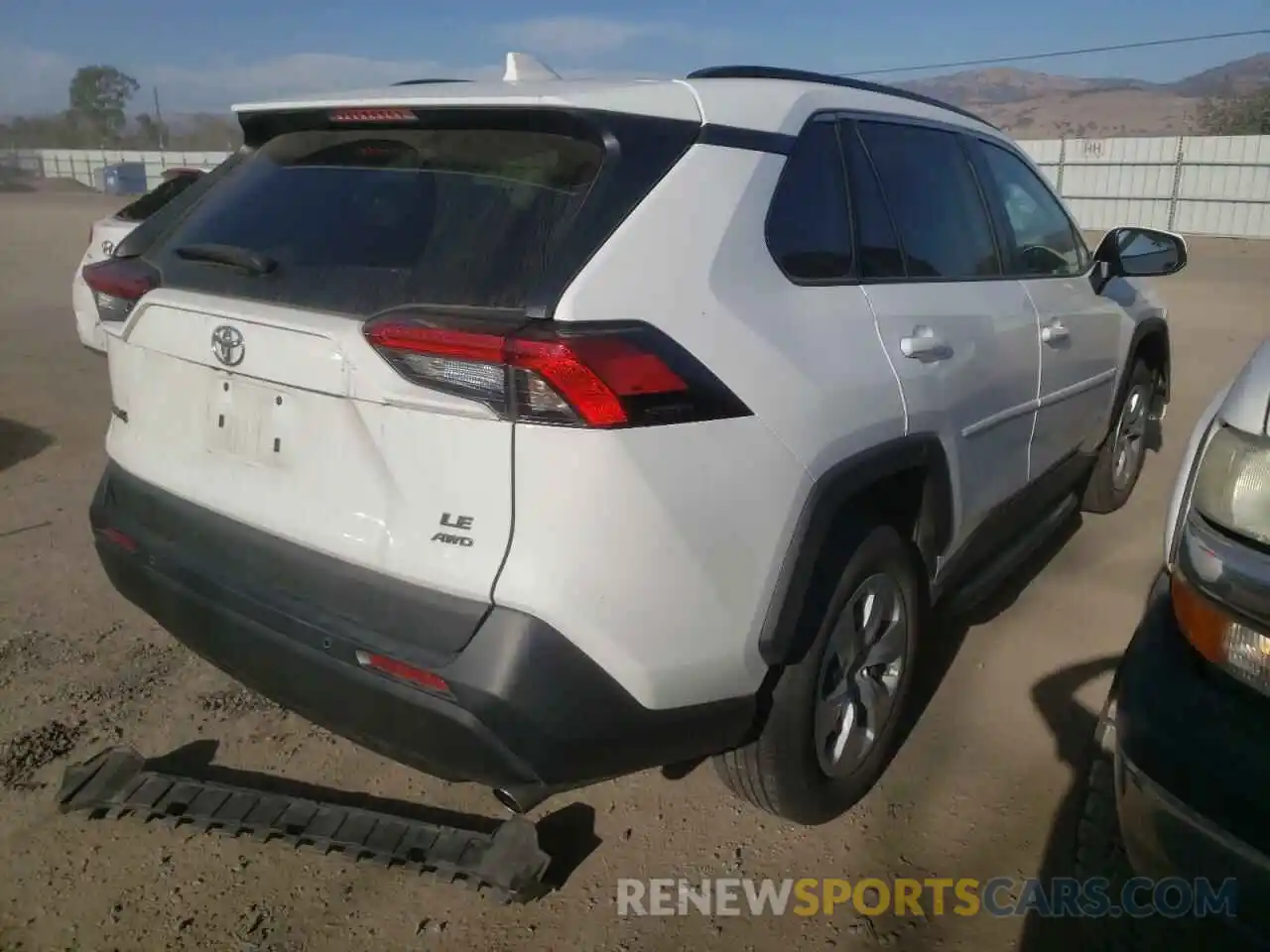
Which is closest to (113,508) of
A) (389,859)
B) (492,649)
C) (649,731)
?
(389,859)

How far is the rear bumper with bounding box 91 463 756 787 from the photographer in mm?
1802

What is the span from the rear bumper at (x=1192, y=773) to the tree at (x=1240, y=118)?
36553 millimetres

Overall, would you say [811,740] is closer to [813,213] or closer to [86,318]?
[813,213]

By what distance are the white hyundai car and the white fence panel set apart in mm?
20266

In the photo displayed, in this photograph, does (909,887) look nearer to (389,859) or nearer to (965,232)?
(389,859)

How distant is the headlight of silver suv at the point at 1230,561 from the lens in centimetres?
168

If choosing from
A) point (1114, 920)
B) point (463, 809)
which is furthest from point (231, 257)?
point (1114, 920)

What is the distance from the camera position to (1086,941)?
2205 millimetres

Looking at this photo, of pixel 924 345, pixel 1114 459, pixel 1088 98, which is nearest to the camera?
pixel 924 345

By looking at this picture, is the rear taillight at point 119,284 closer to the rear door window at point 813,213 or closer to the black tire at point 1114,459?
the rear door window at point 813,213

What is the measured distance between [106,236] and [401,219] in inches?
242

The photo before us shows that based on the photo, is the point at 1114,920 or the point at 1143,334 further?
the point at 1143,334

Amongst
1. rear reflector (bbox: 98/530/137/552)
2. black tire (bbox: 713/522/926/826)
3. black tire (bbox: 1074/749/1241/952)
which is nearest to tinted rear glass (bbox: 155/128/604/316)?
rear reflector (bbox: 98/530/137/552)

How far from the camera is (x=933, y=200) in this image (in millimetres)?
3010
